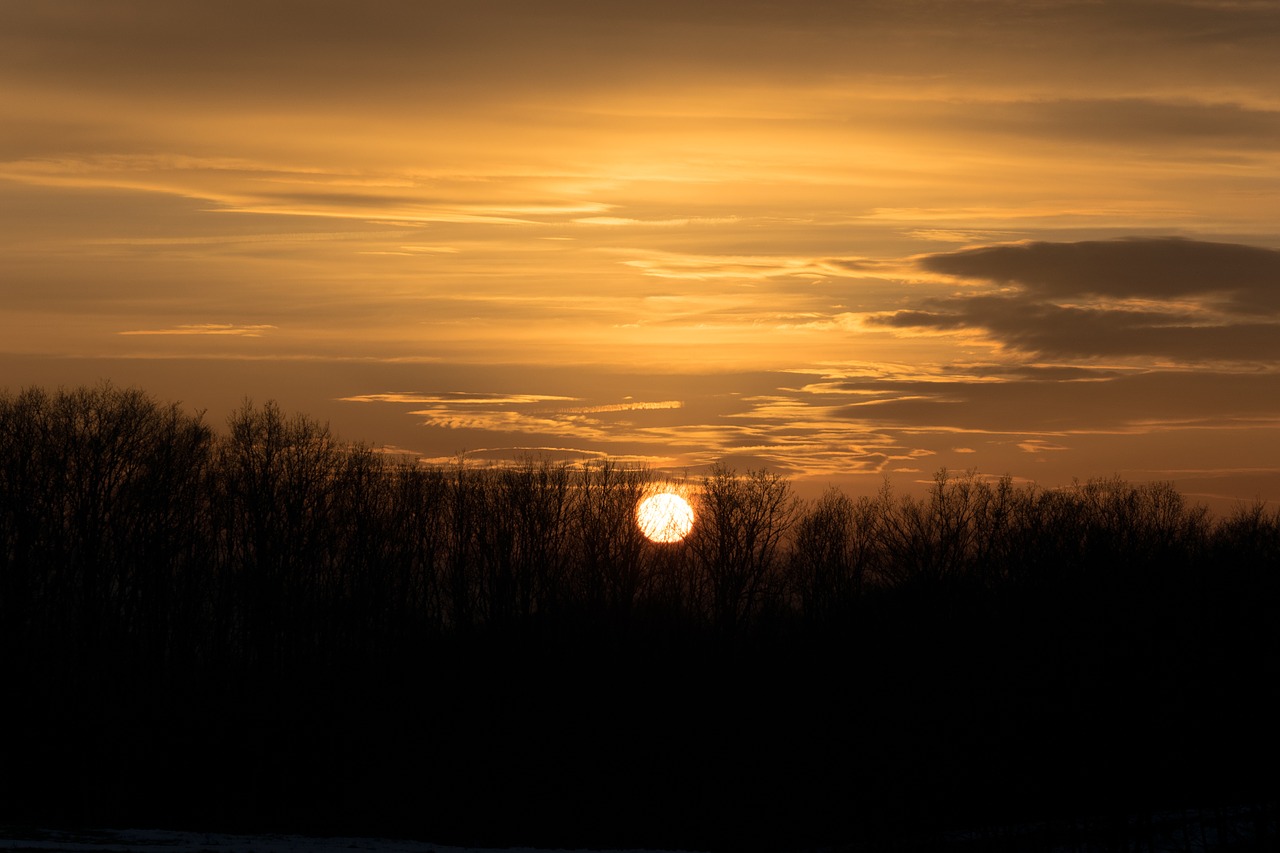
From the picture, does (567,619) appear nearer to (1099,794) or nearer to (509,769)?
(509,769)

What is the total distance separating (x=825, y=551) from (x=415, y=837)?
51.3 m

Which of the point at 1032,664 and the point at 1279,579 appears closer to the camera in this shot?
the point at 1032,664

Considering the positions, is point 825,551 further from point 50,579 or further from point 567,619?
point 50,579

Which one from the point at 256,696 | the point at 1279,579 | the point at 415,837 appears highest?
the point at 1279,579

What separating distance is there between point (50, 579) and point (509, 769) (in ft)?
90.6

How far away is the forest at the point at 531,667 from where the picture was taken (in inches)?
2340

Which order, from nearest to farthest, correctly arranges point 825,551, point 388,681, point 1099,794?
point 1099,794 < point 388,681 < point 825,551

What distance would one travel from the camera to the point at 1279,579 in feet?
247

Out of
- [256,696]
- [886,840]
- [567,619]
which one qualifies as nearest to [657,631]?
[567,619]

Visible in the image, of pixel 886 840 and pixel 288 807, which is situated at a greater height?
pixel 886 840

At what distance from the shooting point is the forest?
59.4 meters

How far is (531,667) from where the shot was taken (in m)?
74.8

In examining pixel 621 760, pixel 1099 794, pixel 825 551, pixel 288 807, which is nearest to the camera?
pixel 1099 794

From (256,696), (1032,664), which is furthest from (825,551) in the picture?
(256,696)
